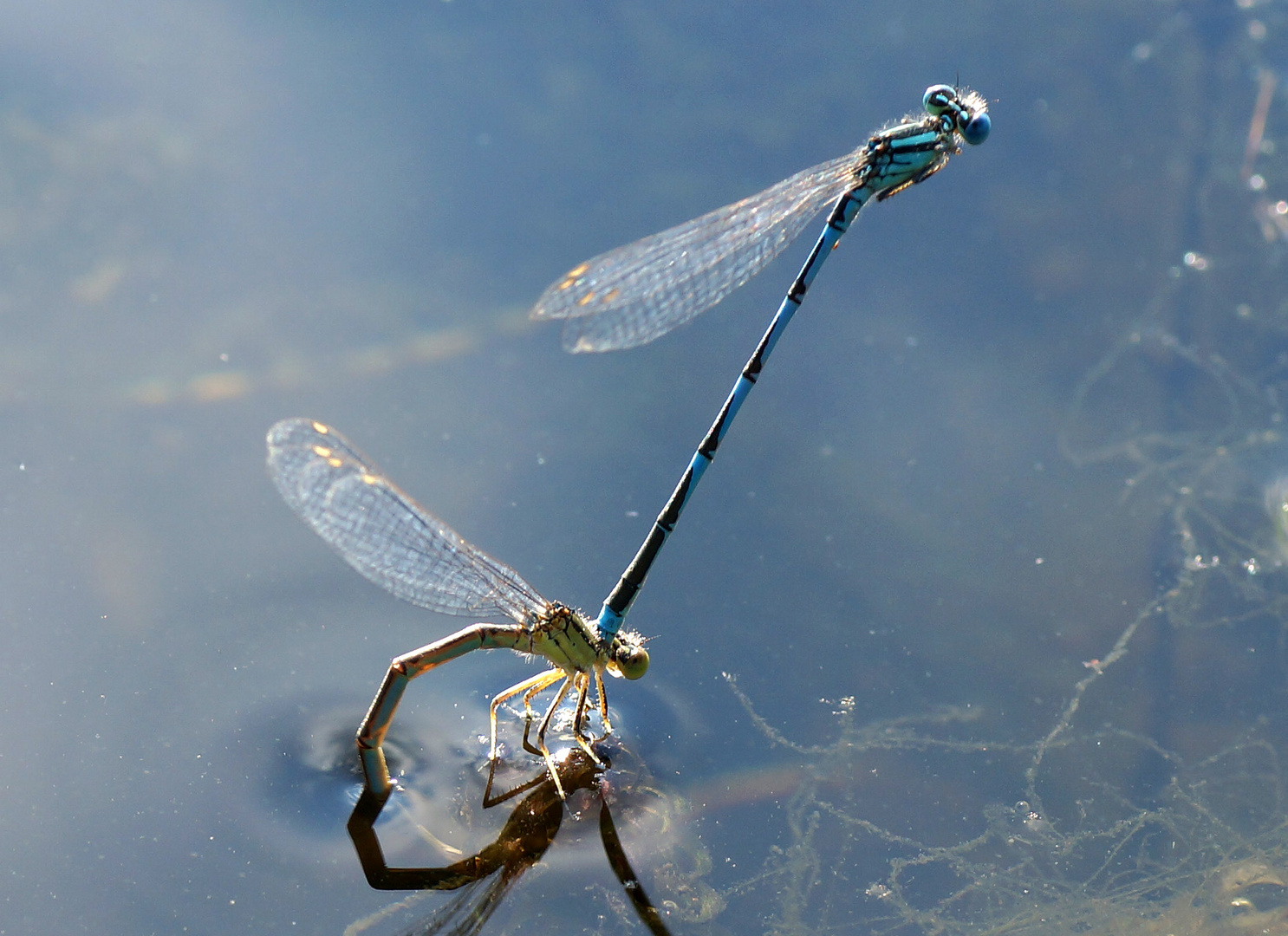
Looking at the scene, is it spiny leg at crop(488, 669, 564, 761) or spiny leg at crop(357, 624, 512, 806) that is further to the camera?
spiny leg at crop(488, 669, 564, 761)

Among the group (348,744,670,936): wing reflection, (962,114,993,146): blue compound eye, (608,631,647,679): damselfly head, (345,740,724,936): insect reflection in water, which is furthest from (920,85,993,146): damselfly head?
(348,744,670,936): wing reflection

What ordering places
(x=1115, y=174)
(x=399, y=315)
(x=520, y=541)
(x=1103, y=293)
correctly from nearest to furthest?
1. (x=520, y=541)
2. (x=399, y=315)
3. (x=1103, y=293)
4. (x=1115, y=174)

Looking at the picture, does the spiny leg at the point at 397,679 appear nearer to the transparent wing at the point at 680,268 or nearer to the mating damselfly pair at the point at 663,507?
the mating damselfly pair at the point at 663,507

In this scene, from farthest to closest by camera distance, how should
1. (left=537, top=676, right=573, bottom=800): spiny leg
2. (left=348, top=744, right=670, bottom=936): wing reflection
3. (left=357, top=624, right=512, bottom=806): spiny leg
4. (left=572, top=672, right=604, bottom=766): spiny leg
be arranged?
(left=572, top=672, right=604, bottom=766): spiny leg, (left=537, top=676, right=573, bottom=800): spiny leg, (left=357, top=624, right=512, bottom=806): spiny leg, (left=348, top=744, right=670, bottom=936): wing reflection

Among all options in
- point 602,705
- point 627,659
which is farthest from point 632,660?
point 602,705

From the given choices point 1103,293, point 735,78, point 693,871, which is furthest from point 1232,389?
point 693,871

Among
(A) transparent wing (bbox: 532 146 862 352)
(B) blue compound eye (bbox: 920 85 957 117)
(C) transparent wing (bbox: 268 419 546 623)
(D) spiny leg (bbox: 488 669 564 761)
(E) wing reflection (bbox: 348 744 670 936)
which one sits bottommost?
(E) wing reflection (bbox: 348 744 670 936)

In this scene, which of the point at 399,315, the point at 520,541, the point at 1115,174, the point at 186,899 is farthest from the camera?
the point at 1115,174

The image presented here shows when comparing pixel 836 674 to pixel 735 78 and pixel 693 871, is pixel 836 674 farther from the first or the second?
pixel 735 78

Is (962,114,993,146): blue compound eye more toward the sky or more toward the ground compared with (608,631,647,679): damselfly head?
more toward the sky

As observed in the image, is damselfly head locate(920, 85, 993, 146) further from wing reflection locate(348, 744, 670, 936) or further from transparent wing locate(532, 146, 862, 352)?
wing reflection locate(348, 744, 670, 936)
